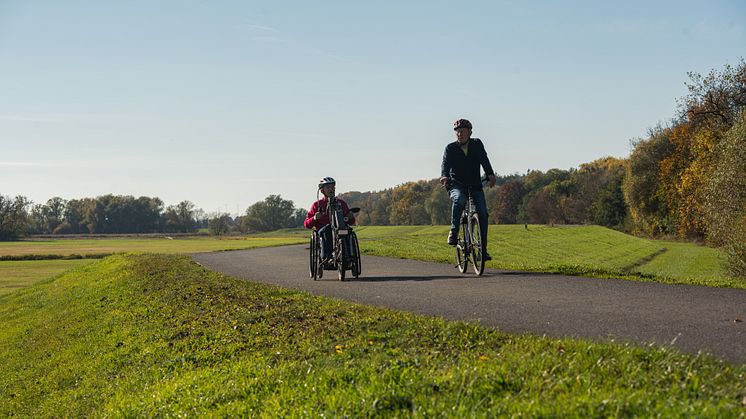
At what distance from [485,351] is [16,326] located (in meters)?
19.0

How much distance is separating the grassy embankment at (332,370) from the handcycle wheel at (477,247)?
136 inches

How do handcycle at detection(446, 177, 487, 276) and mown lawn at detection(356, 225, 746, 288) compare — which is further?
mown lawn at detection(356, 225, 746, 288)

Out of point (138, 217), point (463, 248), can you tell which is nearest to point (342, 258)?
point (463, 248)

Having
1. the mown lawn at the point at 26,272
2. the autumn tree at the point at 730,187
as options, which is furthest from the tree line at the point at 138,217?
the autumn tree at the point at 730,187

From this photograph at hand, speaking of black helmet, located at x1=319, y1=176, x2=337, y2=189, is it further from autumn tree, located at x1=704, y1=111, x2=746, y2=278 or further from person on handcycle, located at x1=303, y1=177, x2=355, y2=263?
autumn tree, located at x1=704, y1=111, x2=746, y2=278

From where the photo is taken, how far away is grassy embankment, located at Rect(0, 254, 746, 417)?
450 centimetres

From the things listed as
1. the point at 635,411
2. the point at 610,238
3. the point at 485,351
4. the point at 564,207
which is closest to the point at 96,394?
the point at 485,351

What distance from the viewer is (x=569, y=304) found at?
838cm

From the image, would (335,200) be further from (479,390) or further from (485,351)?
(479,390)

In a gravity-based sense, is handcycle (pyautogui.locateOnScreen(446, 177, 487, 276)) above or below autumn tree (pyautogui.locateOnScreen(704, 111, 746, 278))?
below

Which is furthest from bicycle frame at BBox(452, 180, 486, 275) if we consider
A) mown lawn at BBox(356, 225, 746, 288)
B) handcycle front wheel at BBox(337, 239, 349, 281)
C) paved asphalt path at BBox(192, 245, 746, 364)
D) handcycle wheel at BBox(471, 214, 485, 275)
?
mown lawn at BBox(356, 225, 746, 288)

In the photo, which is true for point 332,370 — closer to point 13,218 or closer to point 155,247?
point 155,247

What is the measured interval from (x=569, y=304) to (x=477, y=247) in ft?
13.0

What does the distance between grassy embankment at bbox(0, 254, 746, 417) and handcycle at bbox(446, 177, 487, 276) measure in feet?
11.3
